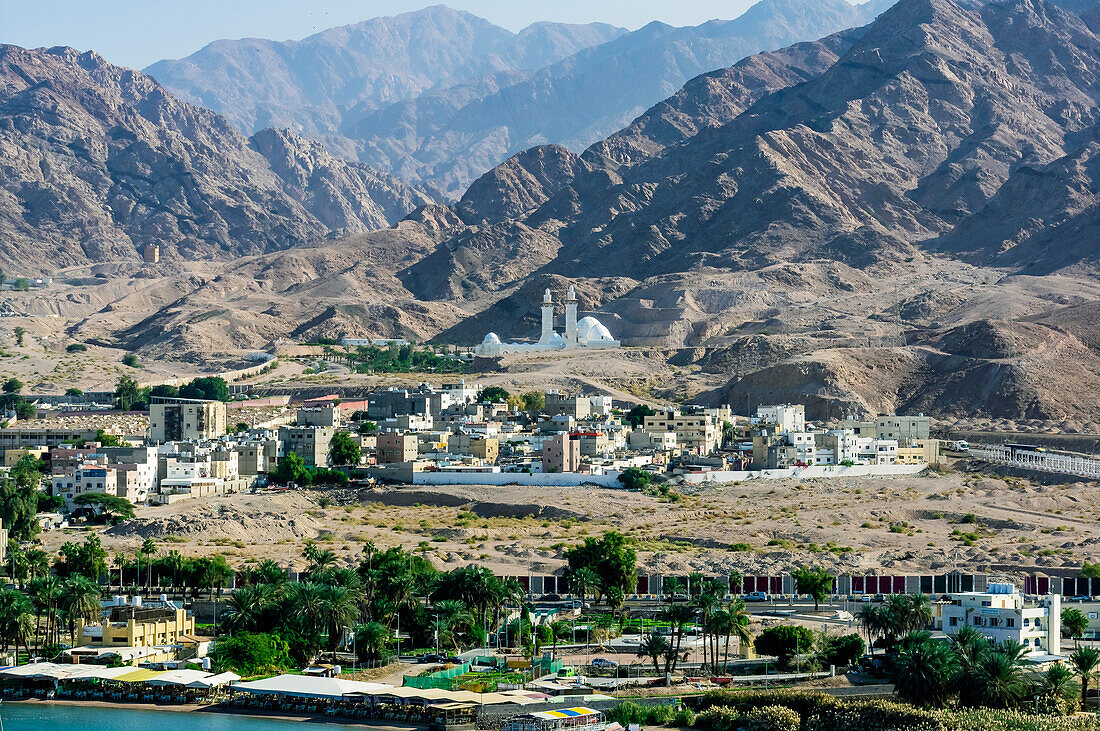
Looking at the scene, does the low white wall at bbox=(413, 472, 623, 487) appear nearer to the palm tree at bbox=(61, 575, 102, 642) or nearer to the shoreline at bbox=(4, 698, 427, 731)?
the palm tree at bbox=(61, 575, 102, 642)

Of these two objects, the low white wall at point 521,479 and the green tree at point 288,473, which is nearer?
the low white wall at point 521,479

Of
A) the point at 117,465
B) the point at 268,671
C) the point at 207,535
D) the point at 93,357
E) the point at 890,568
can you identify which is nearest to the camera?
the point at 268,671

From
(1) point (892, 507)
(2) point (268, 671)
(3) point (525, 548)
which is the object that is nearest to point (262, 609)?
(2) point (268, 671)

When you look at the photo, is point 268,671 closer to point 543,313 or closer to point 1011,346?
point 1011,346

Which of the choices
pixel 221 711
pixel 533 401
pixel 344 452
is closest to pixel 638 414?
pixel 533 401

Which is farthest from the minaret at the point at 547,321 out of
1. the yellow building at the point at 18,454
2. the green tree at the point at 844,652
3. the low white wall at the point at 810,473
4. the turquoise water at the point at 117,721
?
the turquoise water at the point at 117,721

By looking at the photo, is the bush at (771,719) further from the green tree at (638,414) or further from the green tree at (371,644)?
the green tree at (638,414)
